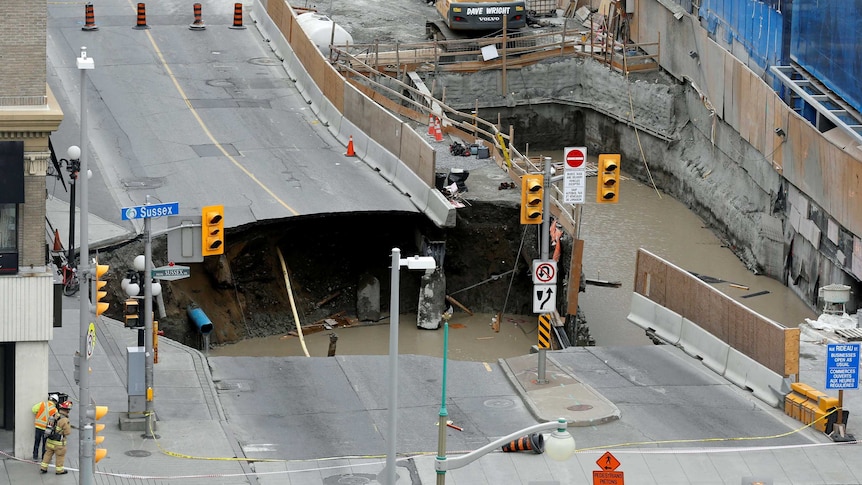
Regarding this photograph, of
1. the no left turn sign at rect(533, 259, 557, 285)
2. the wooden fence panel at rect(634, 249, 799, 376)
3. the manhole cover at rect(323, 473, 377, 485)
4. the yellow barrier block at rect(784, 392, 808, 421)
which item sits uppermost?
the no left turn sign at rect(533, 259, 557, 285)

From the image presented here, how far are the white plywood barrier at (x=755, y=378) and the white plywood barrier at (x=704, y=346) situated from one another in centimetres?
24

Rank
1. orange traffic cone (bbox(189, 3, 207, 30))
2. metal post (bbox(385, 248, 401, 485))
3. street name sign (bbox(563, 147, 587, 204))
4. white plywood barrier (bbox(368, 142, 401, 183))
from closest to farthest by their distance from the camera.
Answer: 1. metal post (bbox(385, 248, 401, 485))
2. street name sign (bbox(563, 147, 587, 204))
3. white plywood barrier (bbox(368, 142, 401, 183))
4. orange traffic cone (bbox(189, 3, 207, 30))

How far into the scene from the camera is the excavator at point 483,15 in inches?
2336

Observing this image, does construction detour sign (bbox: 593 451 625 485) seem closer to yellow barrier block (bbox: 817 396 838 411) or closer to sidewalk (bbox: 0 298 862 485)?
sidewalk (bbox: 0 298 862 485)

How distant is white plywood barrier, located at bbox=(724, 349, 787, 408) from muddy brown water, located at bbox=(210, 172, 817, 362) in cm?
693

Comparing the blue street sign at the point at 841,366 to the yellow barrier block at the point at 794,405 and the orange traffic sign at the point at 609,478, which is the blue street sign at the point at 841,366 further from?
the orange traffic sign at the point at 609,478

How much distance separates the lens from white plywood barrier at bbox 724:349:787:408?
3194 cm

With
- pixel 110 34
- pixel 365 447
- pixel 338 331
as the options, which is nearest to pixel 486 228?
pixel 338 331

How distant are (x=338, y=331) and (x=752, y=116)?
16.4 meters

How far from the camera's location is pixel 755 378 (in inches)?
1286

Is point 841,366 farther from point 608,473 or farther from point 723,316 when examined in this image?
point 608,473

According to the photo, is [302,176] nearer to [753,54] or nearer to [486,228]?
[486,228]

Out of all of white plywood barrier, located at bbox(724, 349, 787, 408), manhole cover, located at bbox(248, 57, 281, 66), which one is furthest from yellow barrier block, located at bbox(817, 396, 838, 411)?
manhole cover, located at bbox(248, 57, 281, 66)

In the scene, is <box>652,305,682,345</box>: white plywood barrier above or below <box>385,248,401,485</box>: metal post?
below
